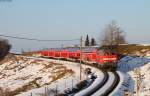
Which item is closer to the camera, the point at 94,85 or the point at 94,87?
the point at 94,87

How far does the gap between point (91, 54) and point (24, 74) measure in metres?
21.1

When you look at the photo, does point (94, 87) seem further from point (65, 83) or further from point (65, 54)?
point (65, 54)

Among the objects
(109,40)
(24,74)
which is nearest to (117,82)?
(24,74)

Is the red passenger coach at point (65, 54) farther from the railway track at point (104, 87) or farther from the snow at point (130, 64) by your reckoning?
the railway track at point (104, 87)

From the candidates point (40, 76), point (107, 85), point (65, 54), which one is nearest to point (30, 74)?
point (40, 76)

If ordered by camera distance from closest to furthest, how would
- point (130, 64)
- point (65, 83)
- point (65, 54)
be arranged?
point (65, 83), point (130, 64), point (65, 54)

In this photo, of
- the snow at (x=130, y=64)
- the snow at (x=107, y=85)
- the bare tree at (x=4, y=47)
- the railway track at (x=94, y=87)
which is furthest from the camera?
the bare tree at (x=4, y=47)

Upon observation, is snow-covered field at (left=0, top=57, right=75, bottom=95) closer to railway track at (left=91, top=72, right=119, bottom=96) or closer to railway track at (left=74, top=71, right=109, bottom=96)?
railway track at (left=74, top=71, right=109, bottom=96)

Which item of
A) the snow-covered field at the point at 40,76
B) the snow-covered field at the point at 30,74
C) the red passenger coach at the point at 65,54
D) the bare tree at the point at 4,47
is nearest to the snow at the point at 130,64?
the snow-covered field at the point at 40,76

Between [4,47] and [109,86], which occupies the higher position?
[4,47]

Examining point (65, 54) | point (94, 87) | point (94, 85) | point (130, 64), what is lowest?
point (94, 87)

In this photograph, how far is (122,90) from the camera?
36312 millimetres

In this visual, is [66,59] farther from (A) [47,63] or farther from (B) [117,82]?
(B) [117,82]

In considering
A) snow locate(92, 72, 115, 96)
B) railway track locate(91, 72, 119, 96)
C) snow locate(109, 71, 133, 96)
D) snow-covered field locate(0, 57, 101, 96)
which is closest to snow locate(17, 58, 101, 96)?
snow-covered field locate(0, 57, 101, 96)
